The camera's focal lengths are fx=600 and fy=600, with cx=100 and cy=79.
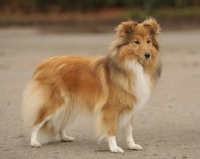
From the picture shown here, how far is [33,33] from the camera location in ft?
97.1

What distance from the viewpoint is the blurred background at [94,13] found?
32781 millimetres

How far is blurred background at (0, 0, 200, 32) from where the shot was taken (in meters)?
32.8

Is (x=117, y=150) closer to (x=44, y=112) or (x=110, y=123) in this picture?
(x=110, y=123)

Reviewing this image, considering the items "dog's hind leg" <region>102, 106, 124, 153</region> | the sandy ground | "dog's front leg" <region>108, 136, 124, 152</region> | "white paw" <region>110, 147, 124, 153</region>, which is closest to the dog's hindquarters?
the sandy ground

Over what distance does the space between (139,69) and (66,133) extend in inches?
76.3

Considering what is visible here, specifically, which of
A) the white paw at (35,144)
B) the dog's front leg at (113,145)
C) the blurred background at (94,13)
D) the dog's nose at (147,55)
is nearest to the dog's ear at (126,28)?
the dog's nose at (147,55)

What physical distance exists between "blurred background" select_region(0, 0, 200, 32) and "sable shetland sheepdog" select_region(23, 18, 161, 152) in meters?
21.5

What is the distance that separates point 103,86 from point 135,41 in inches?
31.3

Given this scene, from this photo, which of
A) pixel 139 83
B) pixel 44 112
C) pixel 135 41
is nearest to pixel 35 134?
pixel 44 112

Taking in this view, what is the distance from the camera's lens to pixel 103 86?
846 centimetres

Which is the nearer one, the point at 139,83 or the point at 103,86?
the point at 139,83

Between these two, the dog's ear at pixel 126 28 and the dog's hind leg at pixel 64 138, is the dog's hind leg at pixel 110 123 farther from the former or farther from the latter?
the dog's ear at pixel 126 28

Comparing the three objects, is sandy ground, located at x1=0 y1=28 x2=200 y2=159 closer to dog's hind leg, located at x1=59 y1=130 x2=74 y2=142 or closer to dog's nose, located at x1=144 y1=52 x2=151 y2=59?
dog's hind leg, located at x1=59 y1=130 x2=74 y2=142

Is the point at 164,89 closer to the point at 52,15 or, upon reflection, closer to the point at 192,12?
the point at 192,12
